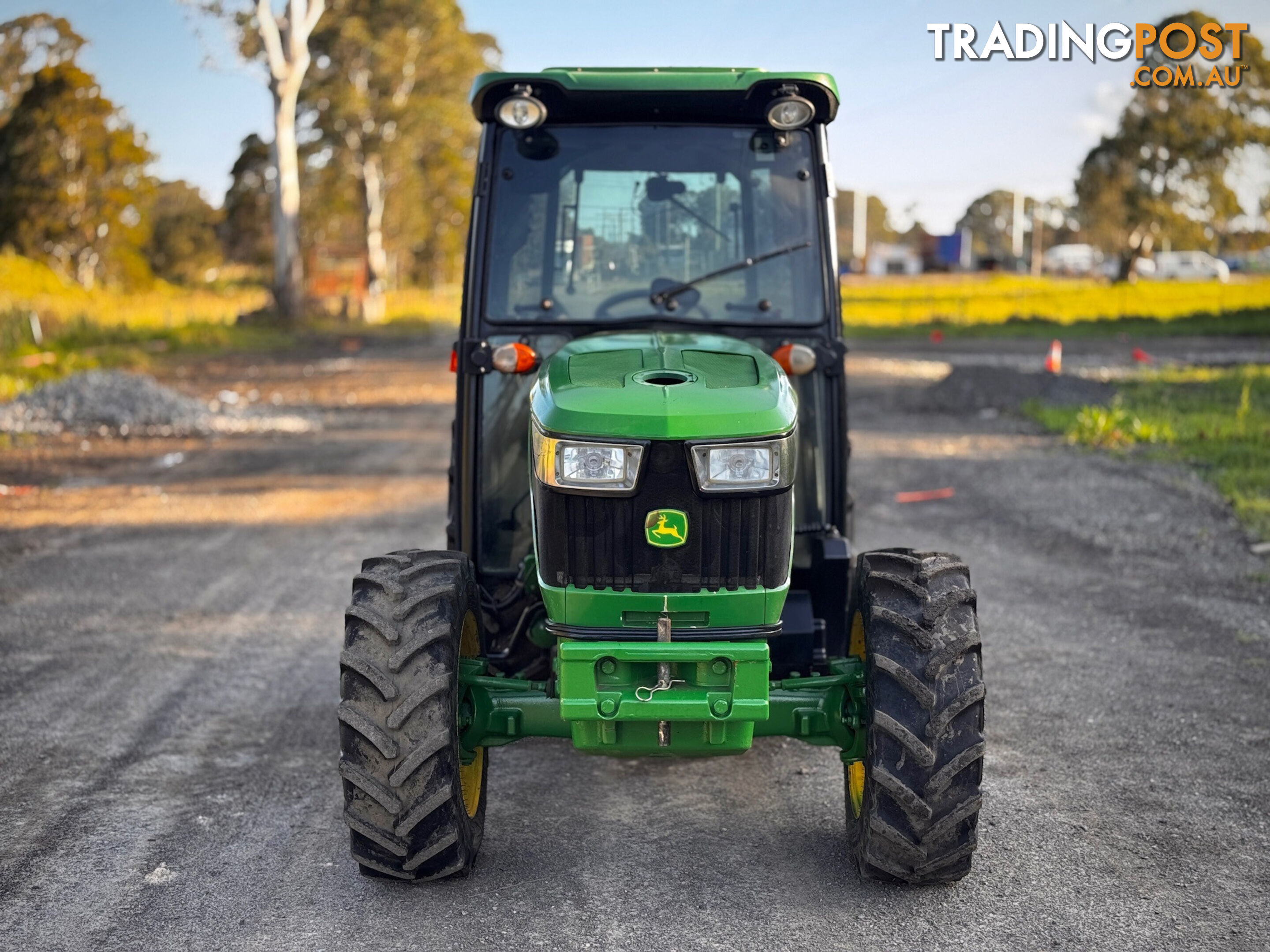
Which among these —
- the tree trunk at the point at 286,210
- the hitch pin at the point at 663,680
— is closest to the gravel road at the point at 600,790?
the hitch pin at the point at 663,680

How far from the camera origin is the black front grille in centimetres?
426

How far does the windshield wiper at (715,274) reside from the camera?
5402 millimetres

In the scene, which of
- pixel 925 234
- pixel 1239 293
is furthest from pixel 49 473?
pixel 925 234

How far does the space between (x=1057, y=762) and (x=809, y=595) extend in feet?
4.54

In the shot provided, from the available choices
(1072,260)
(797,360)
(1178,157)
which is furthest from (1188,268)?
(797,360)

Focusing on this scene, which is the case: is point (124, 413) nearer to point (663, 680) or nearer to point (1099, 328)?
point (663, 680)

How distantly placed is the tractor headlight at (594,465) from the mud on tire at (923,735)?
963 millimetres

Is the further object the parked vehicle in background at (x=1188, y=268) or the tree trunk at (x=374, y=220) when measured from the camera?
the parked vehicle in background at (x=1188, y=268)

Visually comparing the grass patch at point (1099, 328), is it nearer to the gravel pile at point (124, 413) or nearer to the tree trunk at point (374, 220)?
the tree trunk at point (374, 220)

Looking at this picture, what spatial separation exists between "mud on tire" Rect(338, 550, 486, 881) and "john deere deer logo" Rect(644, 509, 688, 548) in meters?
0.75

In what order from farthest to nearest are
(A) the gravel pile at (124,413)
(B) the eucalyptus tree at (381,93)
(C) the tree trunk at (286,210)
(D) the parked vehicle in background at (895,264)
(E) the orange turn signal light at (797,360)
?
(D) the parked vehicle in background at (895,264) < (B) the eucalyptus tree at (381,93) < (C) the tree trunk at (286,210) < (A) the gravel pile at (124,413) < (E) the orange turn signal light at (797,360)

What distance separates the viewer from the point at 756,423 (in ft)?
13.8

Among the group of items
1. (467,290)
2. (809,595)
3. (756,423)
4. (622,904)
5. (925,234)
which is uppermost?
(925,234)

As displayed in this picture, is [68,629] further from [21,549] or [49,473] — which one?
[49,473]
